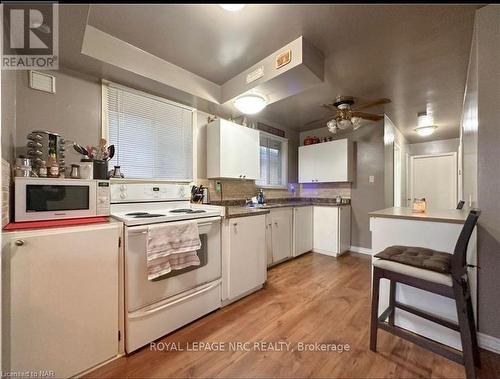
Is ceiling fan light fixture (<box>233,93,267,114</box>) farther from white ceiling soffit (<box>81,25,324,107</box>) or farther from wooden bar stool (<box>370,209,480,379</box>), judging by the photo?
wooden bar stool (<box>370,209,480,379</box>)

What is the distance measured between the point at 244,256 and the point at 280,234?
1.10 m

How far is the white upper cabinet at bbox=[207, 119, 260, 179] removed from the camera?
8.61 feet

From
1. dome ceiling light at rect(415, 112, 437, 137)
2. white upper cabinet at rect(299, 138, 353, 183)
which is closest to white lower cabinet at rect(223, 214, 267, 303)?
white upper cabinet at rect(299, 138, 353, 183)

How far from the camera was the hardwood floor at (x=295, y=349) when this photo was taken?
1.28m

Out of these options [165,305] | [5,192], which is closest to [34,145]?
[5,192]

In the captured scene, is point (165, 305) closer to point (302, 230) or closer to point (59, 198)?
point (59, 198)

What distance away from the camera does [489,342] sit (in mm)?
1437

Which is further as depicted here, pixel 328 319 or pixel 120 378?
pixel 328 319

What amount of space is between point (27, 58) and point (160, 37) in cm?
97

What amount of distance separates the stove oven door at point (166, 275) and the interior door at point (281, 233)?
1.23m

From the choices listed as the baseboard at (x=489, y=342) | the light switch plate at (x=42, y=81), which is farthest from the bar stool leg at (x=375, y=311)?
the light switch plate at (x=42, y=81)

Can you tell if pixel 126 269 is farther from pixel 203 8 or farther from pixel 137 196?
pixel 203 8

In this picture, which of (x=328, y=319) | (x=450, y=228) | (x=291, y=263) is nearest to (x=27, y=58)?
(x=328, y=319)

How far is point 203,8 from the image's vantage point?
1447 millimetres
